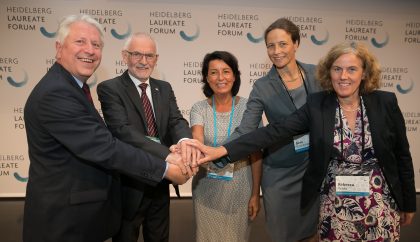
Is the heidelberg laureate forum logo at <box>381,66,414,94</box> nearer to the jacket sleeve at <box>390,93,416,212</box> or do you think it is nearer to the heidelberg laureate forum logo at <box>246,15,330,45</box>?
the heidelberg laureate forum logo at <box>246,15,330,45</box>

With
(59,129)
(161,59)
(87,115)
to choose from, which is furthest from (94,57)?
(161,59)

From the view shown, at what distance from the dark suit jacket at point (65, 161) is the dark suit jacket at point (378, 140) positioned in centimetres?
107

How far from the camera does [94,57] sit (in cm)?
176

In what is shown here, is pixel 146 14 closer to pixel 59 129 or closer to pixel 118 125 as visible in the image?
pixel 118 125

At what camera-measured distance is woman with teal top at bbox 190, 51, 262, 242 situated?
2303 millimetres

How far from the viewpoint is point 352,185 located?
70.8 inches

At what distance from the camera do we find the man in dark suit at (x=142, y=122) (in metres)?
2.03

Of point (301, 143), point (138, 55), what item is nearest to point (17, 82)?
point (138, 55)

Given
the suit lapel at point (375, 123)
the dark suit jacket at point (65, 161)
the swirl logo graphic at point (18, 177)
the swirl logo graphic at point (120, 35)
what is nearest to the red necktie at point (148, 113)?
the dark suit jacket at point (65, 161)

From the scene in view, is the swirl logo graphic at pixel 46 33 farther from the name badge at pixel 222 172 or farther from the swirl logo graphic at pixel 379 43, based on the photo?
the swirl logo graphic at pixel 379 43

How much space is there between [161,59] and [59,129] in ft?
10.1

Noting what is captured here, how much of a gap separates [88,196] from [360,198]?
4.92 feet

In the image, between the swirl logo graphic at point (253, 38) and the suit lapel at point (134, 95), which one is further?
the swirl logo graphic at point (253, 38)

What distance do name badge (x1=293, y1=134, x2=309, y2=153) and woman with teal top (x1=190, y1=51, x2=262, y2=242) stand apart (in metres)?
0.30
